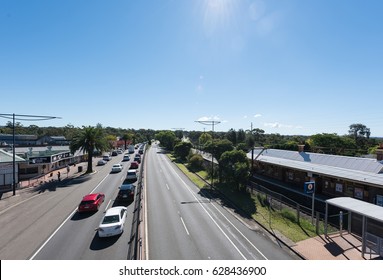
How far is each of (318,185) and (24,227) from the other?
31195 millimetres

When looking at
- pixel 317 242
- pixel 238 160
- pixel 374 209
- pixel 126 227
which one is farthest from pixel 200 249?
pixel 238 160

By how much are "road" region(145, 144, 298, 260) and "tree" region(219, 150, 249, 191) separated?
13.5 feet

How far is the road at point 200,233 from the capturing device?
45.1ft

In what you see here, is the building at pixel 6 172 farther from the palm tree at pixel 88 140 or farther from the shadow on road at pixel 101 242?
the shadow on road at pixel 101 242

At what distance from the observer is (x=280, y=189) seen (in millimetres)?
31562

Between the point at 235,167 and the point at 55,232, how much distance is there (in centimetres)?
1946

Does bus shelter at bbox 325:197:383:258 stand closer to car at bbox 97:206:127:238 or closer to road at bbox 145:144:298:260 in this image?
road at bbox 145:144:298:260

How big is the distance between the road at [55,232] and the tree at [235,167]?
12.5 meters

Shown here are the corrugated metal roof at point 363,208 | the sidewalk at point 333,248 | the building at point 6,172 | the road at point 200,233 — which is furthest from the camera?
the building at point 6,172

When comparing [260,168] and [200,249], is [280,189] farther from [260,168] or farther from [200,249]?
[200,249]

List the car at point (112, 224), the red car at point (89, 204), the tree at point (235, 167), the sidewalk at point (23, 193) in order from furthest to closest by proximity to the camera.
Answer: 1. the tree at point (235, 167)
2. the sidewalk at point (23, 193)
3. the red car at point (89, 204)
4. the car at point (112, 224)

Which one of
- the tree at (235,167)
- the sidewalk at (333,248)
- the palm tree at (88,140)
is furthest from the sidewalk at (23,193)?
the sidewalk at (333,248)

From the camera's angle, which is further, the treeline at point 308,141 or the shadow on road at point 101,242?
the treeline at point 308,141

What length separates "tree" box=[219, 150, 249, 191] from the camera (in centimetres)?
2757
